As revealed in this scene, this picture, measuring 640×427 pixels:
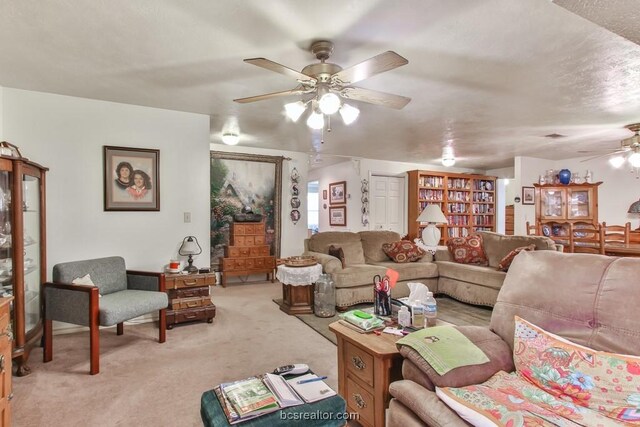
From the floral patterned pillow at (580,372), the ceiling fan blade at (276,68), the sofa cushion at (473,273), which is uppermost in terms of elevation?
the ceiling fan blade at (276,68)

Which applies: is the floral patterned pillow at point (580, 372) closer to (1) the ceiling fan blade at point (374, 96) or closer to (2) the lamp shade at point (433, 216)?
(1) the ceiling fan blade at point (374, 96)

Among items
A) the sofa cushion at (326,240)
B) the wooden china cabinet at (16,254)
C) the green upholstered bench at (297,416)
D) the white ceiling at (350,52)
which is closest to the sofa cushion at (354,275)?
the sofa cushion at (326,240)

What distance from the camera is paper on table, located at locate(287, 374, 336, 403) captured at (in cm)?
129

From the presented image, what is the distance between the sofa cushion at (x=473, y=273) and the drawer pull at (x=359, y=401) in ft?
9.17

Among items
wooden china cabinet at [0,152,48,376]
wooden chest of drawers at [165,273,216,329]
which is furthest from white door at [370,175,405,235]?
wooden china cabinet at [0,152,48,376]

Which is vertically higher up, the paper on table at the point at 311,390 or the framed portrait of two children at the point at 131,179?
the framed portrait of two children at the point at 131,179

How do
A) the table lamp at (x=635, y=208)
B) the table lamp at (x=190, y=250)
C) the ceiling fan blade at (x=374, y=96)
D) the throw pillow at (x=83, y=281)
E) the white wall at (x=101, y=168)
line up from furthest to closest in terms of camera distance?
the table lamp at (x=635, y=208) → the table lamp at (x=190, y=250) → the white wall at (x=101, y=168) → the throw pillow at (x=83, y=281) → the ceiling fan blade at (x=374, y=96)

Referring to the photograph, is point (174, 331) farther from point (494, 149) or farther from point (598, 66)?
point (494, 149)

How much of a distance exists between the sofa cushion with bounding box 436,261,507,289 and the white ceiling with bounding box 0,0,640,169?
6.16 feet

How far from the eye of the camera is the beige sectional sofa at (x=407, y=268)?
13.3 feet

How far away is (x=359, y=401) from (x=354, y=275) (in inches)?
93.2

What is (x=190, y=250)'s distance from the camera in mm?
3582

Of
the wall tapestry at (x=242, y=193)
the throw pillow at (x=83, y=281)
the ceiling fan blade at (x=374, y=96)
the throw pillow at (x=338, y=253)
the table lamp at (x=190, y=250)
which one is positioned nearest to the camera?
the ceiling fan blade at (x=374, y=96)

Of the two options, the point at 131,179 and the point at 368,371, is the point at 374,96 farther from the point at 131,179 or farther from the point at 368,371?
the point at 131,179
